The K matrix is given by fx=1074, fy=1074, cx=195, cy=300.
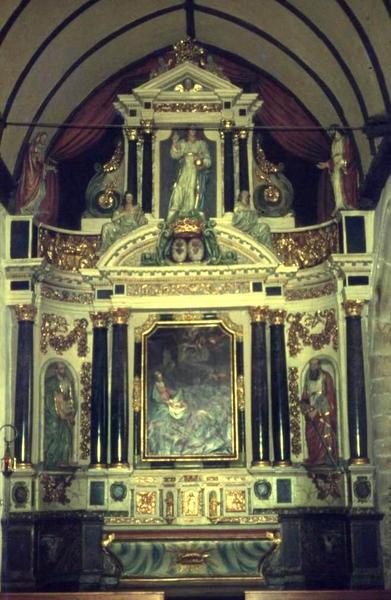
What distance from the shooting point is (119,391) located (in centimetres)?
1761

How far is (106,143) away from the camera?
19.1 meters

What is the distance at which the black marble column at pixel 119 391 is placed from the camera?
1734 cm

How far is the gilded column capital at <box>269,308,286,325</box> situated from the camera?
1791 centimetres

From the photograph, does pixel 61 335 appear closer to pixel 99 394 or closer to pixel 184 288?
pixel 99 394

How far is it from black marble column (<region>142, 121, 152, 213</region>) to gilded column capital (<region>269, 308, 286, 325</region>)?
9.02 ft

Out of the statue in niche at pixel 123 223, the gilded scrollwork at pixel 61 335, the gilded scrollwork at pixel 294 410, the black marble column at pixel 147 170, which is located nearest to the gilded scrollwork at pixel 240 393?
the gilded scrollwork at pixel 294 410

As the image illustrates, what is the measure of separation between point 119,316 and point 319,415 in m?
3.68

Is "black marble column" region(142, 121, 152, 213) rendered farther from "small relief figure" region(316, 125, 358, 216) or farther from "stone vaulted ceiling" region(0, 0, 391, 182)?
"small relief figure" region(316, 125, 358, 216)

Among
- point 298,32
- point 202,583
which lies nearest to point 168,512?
point 202,583

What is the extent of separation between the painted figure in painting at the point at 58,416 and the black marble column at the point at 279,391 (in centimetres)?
335

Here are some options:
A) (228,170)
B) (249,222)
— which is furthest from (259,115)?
(249,222)

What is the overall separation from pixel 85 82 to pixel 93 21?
160 cm

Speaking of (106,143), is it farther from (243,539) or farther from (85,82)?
(243,539)

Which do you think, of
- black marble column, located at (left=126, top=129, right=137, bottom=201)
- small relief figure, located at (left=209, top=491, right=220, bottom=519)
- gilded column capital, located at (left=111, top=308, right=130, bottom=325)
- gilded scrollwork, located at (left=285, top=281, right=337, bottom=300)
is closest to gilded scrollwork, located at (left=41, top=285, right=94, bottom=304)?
gilded column capital, located at (left=111, top=308, right=130, bottom=325)
